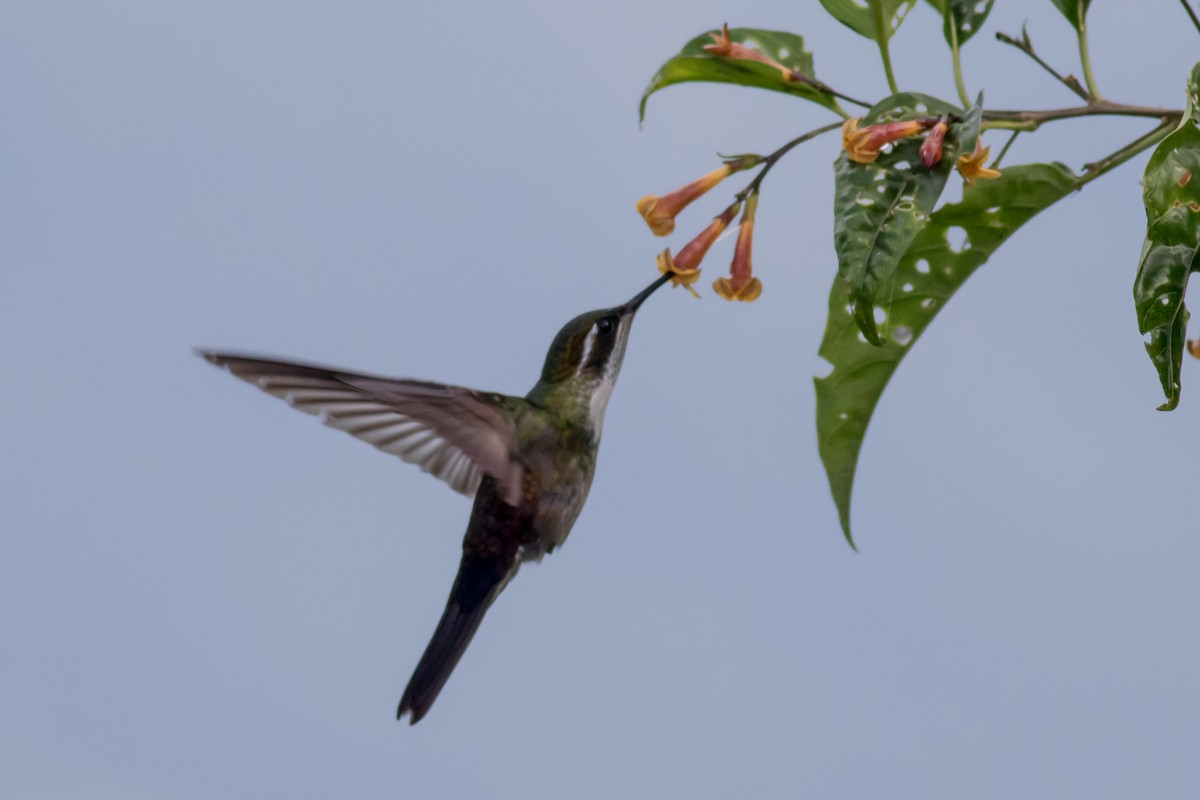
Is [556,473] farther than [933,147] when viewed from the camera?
Yes

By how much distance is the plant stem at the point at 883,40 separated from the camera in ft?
8.20

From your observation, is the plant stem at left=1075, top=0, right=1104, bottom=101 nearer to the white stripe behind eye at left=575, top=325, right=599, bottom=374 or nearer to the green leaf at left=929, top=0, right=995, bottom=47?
the green leaf at left=929, top=0, right=995, bottom=47

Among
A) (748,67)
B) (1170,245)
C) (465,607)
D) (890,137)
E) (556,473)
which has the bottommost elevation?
(465,607)

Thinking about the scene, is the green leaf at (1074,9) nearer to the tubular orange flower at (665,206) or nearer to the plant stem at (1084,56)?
the plant stem at (1084,56)

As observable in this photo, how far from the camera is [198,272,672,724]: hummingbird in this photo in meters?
3.21

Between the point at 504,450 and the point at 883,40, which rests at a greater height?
the point at 883,40

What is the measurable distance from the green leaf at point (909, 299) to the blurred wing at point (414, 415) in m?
0.86

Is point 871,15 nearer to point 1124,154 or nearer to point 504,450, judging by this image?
point 1124,154

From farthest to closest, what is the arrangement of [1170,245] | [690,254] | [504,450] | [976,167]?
[504,450] < [690,254] < [976,167] < [1170,245]

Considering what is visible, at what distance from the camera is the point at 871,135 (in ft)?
7.09

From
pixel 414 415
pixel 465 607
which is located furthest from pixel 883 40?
pixel 465 607

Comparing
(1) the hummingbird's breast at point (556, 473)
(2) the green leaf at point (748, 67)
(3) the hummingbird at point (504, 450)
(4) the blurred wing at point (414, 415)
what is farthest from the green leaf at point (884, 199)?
(1) the hummingbird's breast at point (556, 473)

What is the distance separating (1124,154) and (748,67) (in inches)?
25.7

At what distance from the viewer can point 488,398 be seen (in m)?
3.26
